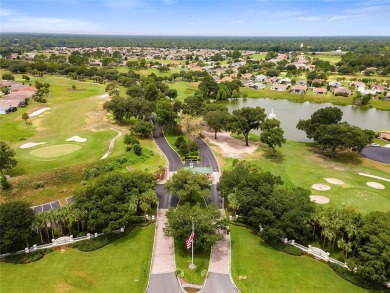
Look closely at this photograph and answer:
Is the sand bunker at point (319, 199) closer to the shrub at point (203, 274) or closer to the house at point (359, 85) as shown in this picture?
the shrub at point (203, 274)

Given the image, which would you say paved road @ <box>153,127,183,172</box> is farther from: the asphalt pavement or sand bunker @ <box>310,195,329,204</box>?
the asphalt pavement

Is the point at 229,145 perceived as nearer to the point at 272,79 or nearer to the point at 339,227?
the point at 339,227

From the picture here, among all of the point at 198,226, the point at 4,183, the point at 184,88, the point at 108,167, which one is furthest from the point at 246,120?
the point at 184,88

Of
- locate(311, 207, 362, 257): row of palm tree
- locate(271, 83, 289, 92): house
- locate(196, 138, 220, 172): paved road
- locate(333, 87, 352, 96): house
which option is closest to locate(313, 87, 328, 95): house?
locate(333, 87, 352, 96): house

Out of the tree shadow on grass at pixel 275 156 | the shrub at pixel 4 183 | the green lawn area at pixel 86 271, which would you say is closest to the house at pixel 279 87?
the tree shadow on grass at pixel 275 156

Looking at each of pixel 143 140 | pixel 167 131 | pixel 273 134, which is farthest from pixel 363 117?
pixel 143 140

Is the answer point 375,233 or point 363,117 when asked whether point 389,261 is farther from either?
point 363,117
